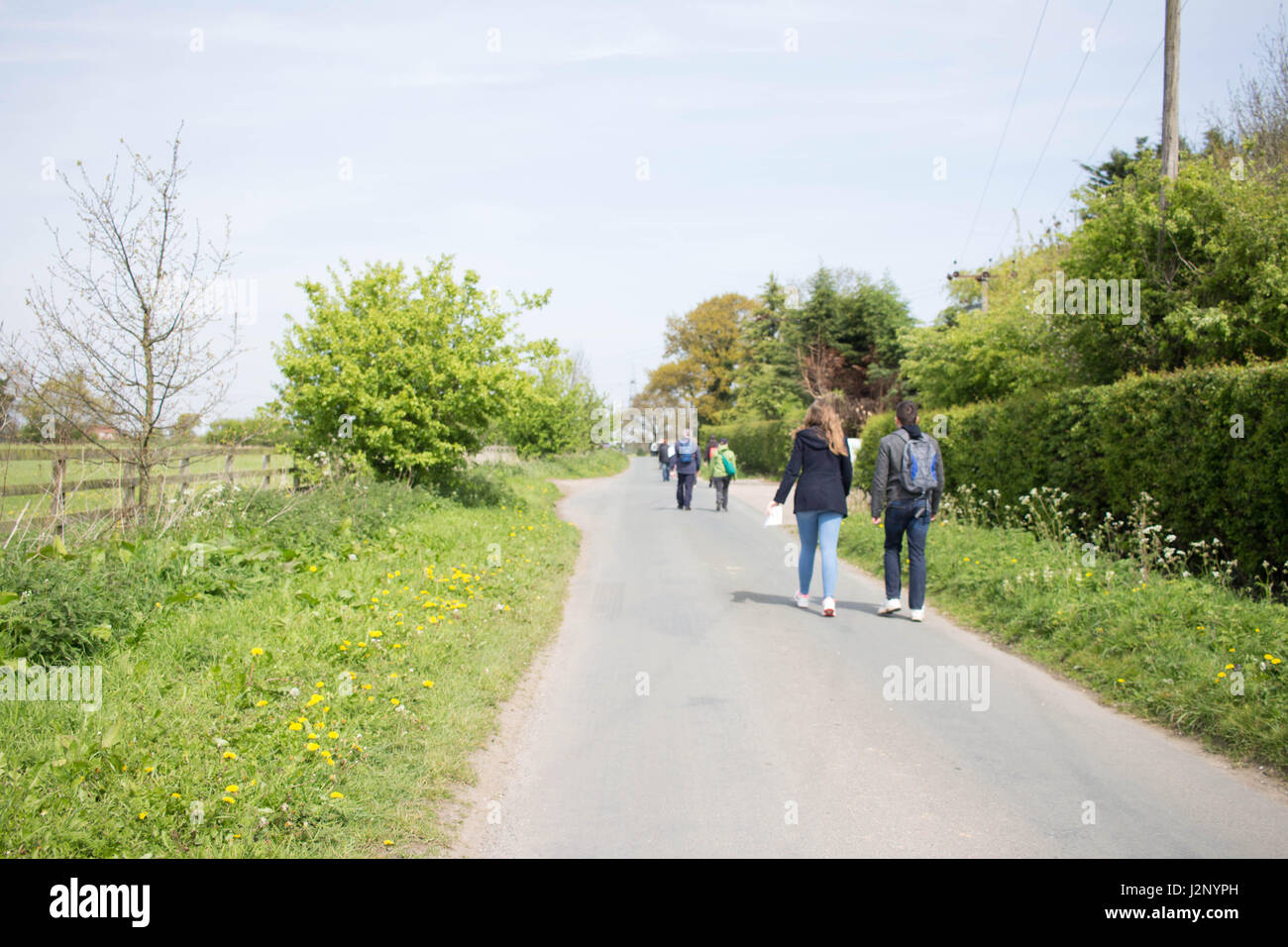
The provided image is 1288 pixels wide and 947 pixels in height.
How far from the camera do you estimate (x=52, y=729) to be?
4.32 metres

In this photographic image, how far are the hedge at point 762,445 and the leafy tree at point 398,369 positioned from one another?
20.9m

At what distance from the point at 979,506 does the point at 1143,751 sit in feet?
34.9

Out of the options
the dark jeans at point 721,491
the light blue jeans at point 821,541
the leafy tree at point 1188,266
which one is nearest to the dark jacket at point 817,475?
the light blue jeans at point 821,541

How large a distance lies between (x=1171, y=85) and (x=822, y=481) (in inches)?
349

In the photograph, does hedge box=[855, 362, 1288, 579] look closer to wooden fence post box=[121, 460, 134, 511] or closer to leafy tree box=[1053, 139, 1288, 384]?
leafy tree box=[1053, 139, 1288, 384]

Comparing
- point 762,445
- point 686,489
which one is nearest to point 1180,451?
point 686,489

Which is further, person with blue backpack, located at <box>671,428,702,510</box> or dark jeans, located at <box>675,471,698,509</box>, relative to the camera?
dark jeans, located at <box>675,471,698,509</box>

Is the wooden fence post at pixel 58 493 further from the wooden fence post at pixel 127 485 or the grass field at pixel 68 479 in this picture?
the wooden fence post at pixel 127 485

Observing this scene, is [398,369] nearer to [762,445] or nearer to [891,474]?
[891,474]

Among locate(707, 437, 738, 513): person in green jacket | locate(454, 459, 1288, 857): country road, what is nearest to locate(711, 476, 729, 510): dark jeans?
locate(707, 437, 738, 513): person in green jacket

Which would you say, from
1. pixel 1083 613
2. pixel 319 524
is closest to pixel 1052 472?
pixel 1083 613

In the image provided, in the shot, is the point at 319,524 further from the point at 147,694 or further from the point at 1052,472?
the point at 1052,472

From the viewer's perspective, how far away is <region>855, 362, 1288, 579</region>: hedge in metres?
7.70

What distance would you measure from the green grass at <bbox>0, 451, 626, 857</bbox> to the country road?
369 mm
